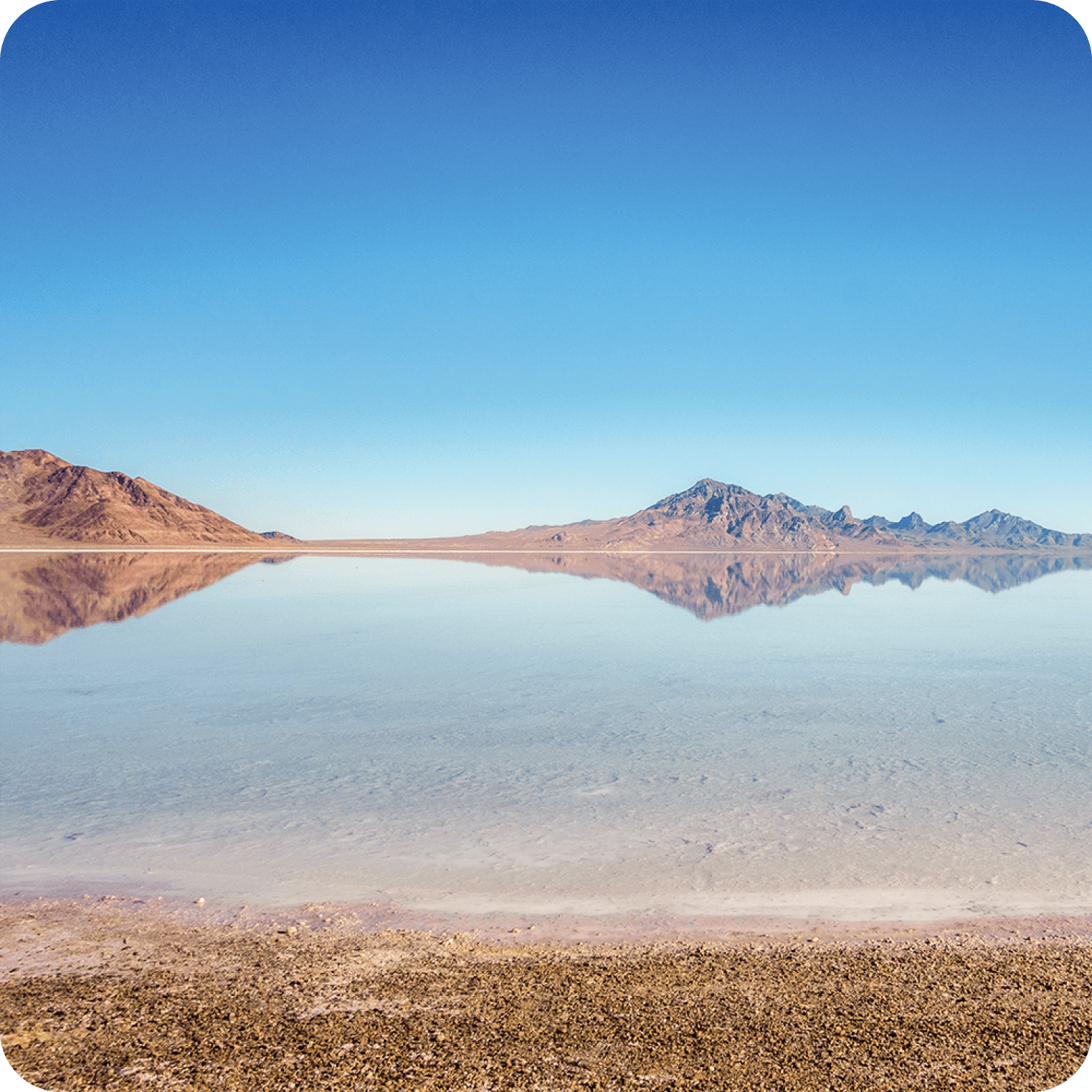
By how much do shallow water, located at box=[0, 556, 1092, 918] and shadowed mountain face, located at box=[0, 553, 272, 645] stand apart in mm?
3329

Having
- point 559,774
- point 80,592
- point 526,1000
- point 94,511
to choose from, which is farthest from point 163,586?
point 94,511

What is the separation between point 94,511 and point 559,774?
160 meters

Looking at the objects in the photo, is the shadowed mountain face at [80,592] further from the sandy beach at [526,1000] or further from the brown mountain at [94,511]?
the brown mountain at [94,511]

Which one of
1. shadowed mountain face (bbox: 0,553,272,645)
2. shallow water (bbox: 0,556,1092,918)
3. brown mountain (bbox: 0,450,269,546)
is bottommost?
shallow water (bbox: 0,556,1092,918)

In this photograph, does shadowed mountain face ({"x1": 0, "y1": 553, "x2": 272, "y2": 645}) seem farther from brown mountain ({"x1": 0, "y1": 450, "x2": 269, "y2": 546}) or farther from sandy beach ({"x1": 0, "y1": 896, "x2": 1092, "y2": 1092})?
brown mountain ({"x1": 0, "y1": 450, "x2": 269, "y2": 546})

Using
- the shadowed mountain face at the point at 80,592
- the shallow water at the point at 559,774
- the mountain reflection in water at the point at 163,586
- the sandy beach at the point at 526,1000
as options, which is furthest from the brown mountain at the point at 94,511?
the sandy beach at the point at 526,1000

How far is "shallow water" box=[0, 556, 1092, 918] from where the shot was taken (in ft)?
18.7

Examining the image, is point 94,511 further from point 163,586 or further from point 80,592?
point 80,592

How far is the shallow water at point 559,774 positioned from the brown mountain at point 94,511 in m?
121

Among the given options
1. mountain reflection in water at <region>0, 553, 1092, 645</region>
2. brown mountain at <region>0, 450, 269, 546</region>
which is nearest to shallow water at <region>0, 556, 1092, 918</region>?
mountain reflection in water at <region>0, 553, 1092, 645</region>

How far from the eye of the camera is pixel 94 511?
14475cm

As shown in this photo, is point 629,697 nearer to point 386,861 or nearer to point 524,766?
point 524,766

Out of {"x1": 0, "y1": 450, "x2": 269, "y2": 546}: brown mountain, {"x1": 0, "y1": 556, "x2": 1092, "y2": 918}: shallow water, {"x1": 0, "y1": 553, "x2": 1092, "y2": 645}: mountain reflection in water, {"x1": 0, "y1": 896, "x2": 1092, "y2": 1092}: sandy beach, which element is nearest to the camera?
Result: {"x1": 0, "y1": 896, "x2": 1092, "y2": 1092}: sandy beach

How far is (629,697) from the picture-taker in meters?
12.1
